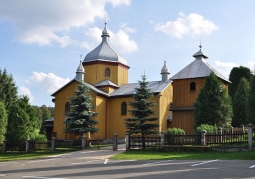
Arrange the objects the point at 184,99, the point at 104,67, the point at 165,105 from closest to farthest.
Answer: the point at 184,99 < the point at 165,105 < the point at 104,67

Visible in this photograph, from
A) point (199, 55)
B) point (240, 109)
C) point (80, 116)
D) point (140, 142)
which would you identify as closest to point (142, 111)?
point (140, 142)

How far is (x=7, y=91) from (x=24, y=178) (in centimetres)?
3681

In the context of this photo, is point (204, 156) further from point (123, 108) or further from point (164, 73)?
point (164, 73)

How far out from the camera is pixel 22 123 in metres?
30.4

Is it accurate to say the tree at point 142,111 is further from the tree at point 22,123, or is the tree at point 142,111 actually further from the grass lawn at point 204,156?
the tree at point 22,123

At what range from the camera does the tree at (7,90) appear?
43781 mm

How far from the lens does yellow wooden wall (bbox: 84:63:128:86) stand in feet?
127

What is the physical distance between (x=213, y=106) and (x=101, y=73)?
1610 cm

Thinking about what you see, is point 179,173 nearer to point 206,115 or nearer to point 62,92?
point 206,115

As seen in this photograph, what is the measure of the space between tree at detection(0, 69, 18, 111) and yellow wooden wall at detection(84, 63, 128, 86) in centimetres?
1218

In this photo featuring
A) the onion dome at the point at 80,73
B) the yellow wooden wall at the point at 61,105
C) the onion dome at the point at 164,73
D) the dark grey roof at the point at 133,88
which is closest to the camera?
the dark grey roof at the point at 133,88

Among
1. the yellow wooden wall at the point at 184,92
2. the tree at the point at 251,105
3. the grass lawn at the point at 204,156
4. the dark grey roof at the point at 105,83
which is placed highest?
the dark grey roof at the point at 105,83

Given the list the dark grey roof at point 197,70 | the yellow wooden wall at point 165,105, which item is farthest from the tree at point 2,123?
the dark grey roof at point 197,70

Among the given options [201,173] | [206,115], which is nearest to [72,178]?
[201,173]
